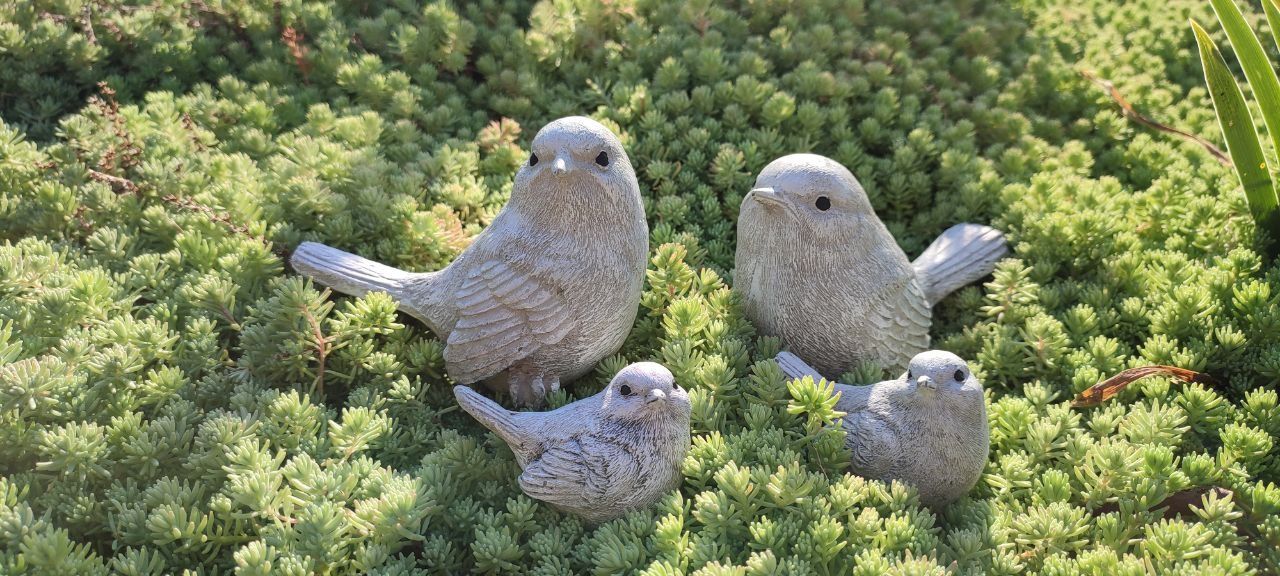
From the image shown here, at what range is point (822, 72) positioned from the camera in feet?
10.00

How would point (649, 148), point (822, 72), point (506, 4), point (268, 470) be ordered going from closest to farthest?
point (268, 470)
point (649, 148)
point (822, 72)
point (506, 4)

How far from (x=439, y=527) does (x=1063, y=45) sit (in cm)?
320

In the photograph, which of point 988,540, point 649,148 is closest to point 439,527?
point 988,540

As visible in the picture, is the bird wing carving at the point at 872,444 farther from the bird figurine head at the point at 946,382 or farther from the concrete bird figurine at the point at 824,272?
the concrete bird figurine at the point at 824,272

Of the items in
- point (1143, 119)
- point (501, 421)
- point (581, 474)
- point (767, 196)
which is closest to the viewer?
point (581, 474)

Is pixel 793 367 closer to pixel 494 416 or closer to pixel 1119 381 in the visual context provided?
pixel 494 416

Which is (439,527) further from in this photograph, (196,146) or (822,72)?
(822,72)

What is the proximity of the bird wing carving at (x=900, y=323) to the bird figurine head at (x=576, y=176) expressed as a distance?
2.28 ft

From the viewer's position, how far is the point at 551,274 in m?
1.96

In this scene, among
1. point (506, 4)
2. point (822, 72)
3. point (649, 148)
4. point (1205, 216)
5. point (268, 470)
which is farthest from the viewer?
point (506, 4)

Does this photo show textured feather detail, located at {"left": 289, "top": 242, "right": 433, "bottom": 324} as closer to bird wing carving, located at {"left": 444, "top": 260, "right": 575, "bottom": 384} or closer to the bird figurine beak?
bird wing carving, located at {"left": 444, "top": 260, "right": 575, "bottom": 384}

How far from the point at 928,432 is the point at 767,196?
65 centimetres

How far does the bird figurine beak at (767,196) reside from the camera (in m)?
2.07

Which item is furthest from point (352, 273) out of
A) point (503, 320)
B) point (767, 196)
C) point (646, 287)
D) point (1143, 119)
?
point (1143, 119)
